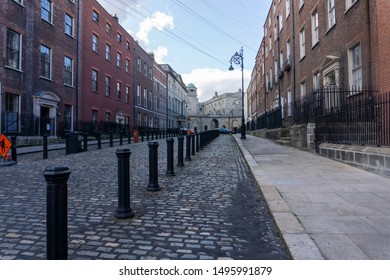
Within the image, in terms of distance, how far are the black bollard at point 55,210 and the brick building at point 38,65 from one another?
16117 millimetres

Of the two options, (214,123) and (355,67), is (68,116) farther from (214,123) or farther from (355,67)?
(214,123)

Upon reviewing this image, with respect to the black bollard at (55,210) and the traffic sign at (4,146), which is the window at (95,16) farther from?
the black bollard at (55,210)

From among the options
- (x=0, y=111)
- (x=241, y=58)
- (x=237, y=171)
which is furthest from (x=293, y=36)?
(x=0, y=111)

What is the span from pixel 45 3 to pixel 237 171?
1909 centimetres

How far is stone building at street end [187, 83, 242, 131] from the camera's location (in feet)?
301

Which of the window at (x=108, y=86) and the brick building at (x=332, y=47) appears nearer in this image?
the brick building at (x=332, y=47)

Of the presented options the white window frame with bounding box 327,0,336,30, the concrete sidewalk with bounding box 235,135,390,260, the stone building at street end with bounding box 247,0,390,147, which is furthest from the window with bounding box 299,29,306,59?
the concrete sidewalk with bounding box 235,135,390,260

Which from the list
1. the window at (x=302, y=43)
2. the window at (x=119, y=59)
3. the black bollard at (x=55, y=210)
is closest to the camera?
the black bollard at (x=55, y=210)

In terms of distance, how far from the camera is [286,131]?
56.1 feet

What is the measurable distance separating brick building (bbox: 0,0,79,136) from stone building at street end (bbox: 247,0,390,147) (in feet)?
49.8

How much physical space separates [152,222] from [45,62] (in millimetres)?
19532

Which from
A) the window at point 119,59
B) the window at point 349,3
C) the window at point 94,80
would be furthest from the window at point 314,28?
the window at point 119,59

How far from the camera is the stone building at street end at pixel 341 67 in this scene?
324 inches

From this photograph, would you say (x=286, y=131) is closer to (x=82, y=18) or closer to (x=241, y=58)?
(x=241, y=58)
